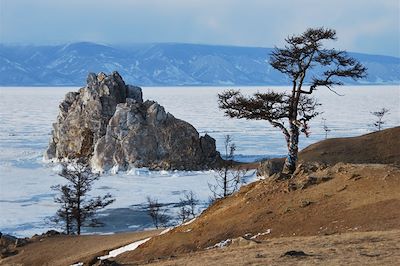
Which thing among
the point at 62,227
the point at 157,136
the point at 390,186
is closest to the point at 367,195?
the point at 390,186

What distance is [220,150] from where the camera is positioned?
8556 cm

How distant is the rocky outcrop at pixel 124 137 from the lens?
75.7 meters

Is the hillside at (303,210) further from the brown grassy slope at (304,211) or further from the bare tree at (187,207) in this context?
the bare tree at (187,207)

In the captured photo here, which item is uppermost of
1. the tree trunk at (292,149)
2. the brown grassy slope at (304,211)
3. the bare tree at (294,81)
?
the bare tree at (294,81)

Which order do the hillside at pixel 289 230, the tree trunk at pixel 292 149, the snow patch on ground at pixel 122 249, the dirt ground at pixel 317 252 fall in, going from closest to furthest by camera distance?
the dirt ground at pixel 317 252, the hillside at pixel 289 230, the snow patch on ground at pixel 122 249, the tree trunk at pixel 292 149

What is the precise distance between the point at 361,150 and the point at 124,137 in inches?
1455

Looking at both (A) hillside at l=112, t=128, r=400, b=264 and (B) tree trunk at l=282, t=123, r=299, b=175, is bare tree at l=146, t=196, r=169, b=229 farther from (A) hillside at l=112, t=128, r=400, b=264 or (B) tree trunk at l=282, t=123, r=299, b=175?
(B) tree trunk at l=282, t=123, r=299, b=175

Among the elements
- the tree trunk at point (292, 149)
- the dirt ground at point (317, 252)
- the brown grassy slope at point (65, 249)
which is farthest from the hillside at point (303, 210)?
the brown grassy slope at point (65, 249)

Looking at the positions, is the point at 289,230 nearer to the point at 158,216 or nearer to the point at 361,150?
the point at 158,216

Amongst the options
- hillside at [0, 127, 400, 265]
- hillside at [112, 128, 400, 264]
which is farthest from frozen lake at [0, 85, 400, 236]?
hillside at [112, 128, 400, 264]

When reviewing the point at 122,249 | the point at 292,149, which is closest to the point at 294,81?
the point at 292,149

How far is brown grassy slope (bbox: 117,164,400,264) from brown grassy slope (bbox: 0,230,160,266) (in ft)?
10.4

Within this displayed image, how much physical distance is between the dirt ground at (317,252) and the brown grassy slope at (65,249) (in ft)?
30.4

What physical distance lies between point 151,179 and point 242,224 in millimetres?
44436
